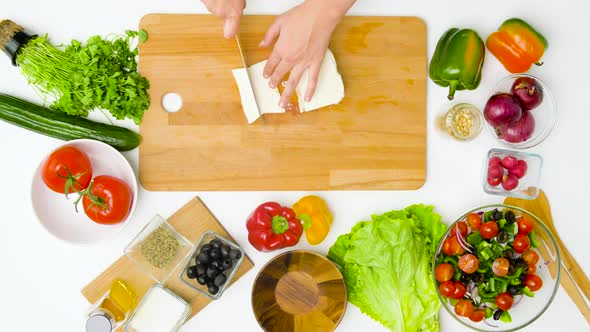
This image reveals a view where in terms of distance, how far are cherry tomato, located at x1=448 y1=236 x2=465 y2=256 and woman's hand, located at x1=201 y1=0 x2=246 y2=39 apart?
85 cm

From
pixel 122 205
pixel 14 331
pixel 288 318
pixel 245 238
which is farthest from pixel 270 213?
pixel 14 331

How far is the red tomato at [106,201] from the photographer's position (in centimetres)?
136

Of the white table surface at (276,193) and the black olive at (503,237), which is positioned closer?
the black olive at (503,237)

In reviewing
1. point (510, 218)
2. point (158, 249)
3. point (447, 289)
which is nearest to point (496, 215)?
point (510, 218)

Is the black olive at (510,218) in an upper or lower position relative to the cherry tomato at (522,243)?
upper

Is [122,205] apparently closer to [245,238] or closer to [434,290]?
[245,238]

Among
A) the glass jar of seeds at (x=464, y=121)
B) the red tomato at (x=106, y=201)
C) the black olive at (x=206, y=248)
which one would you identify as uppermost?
the red tomato at (x=106, y=201)

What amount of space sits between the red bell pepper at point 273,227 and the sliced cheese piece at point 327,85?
0.33 m

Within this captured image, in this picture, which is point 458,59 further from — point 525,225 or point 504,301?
point 504,301

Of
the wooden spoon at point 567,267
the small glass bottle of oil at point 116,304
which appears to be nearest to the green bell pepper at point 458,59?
the wooden spoon at point 567,267

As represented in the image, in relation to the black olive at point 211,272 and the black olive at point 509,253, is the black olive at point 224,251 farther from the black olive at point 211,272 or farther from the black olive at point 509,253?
the black olive at point 509,253

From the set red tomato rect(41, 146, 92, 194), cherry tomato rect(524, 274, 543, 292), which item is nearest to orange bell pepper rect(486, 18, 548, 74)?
cherry tomato rect(524, 274, 543, 292)

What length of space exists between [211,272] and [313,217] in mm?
333

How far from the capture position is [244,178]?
4.90ft
